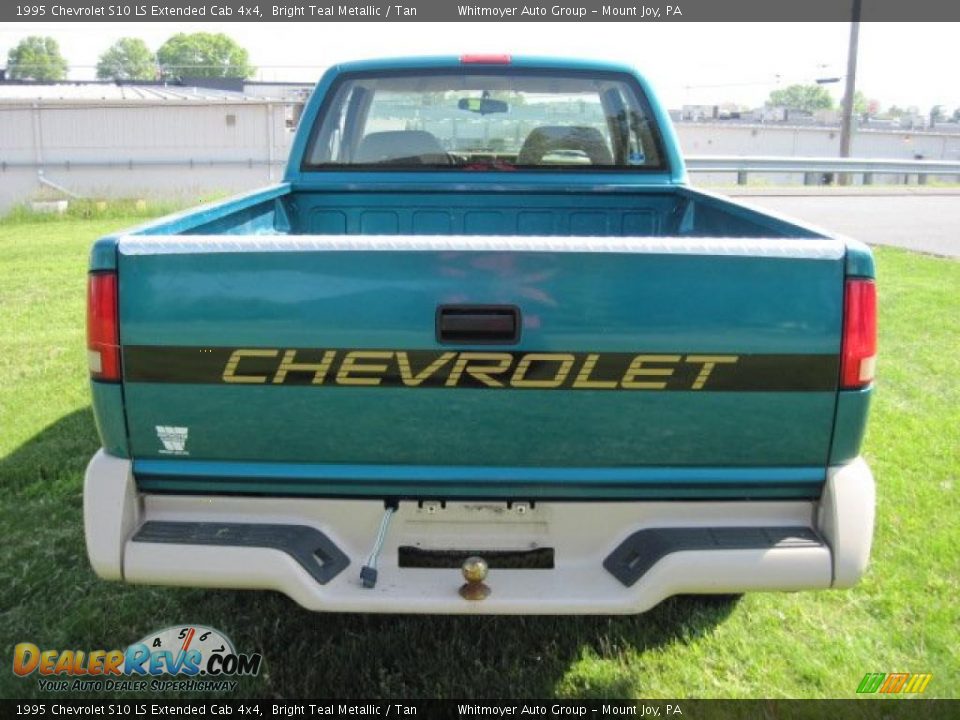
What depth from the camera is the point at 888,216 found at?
15.4m

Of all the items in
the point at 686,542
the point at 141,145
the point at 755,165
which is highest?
the point at 141,145

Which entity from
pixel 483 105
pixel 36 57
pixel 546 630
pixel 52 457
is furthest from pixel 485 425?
pixel 36 57

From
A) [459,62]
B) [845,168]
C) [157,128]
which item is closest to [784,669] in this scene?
[459,62]

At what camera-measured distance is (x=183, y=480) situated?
2.57m

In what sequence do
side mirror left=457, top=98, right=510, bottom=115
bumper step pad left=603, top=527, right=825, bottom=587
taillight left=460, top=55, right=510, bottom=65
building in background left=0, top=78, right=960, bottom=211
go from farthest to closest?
1. building in background left=0, top=78, right=960, bottom=211
2. side mirror left=457, top=98, right=510, bottom=115
3. taillight left=460, top=55, right=510, bottom=65
4. bumper step pad left=603, top=527, right=825, bottom=587

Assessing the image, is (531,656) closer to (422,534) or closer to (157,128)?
(422,534)

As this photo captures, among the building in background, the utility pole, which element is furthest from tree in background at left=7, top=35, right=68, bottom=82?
the utility pole

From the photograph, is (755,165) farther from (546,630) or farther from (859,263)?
(859,263)

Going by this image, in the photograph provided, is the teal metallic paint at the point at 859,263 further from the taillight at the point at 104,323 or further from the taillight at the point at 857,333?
the taillight at the point at 104,323

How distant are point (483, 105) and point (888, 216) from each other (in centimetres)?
1272

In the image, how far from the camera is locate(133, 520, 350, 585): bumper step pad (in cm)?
252

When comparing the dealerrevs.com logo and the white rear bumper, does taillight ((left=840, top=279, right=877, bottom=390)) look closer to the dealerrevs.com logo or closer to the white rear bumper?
the white rear bumper

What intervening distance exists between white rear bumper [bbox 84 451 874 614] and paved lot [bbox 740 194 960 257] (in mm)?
8397

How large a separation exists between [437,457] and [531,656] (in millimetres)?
1036
